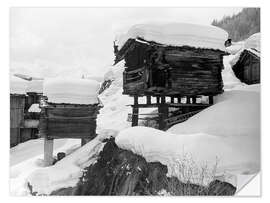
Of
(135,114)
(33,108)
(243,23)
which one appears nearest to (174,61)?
(135,114)

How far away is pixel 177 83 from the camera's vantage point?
336 inches

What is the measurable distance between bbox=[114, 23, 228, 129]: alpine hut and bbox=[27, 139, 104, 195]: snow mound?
5.02 ft

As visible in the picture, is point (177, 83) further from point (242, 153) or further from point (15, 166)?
point (15, 166)

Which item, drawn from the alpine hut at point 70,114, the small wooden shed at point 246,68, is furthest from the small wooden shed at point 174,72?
the small wooden shed at point 246,68

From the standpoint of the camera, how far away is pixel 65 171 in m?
7.52

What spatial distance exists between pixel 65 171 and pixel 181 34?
3.92 m

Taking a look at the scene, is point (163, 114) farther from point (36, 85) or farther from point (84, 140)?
point (36, 85)

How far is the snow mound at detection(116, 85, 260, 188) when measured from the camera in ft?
18.1

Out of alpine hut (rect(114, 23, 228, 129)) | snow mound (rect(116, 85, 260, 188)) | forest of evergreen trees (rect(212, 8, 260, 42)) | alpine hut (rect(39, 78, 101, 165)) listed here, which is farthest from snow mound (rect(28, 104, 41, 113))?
forest of evergreen trees (rect(212, 8, 260, 42))

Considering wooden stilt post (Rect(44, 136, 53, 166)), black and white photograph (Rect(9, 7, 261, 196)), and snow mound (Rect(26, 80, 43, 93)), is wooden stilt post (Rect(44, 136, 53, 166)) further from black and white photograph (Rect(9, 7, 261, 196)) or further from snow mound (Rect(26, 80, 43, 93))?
snow mound (Rect(26, 80, 43, 93))

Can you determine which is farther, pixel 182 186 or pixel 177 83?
pixel 177 83

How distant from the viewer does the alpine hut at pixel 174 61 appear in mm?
7805
